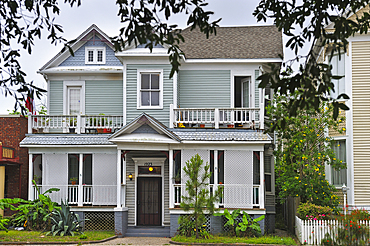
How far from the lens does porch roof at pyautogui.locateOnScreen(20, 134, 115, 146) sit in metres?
20.0

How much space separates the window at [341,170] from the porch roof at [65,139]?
9.48m

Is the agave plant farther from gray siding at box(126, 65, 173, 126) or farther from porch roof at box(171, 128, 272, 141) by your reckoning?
porch roof at box(171, 128, 272, 141)

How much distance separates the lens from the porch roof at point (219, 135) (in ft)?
60.1

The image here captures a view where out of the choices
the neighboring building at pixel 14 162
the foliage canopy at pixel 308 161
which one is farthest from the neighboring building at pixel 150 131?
the neighboring building at pixel 14 162

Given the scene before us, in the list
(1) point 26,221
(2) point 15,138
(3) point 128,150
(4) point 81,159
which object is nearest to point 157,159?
(3) point 128,150

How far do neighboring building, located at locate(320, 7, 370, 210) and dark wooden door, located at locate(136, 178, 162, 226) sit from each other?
756 cm

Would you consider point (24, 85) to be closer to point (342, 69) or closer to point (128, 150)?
point (128, 150)

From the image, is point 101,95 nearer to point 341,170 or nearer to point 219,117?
point 219,117

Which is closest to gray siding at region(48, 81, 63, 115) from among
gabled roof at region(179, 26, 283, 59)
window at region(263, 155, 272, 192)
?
gabled roof at region(179, 26, 283, 59)

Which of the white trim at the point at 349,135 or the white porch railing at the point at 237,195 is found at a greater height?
the white trim at the point at 349,135

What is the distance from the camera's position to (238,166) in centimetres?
1858

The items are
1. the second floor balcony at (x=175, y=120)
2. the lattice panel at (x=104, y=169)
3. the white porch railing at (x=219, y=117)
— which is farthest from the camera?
the lattice panel at (x=104, y=169)

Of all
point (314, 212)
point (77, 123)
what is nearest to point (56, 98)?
point (77, 123)

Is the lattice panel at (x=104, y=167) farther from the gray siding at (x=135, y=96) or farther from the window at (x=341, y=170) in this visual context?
the window at (x=341, y=170)
